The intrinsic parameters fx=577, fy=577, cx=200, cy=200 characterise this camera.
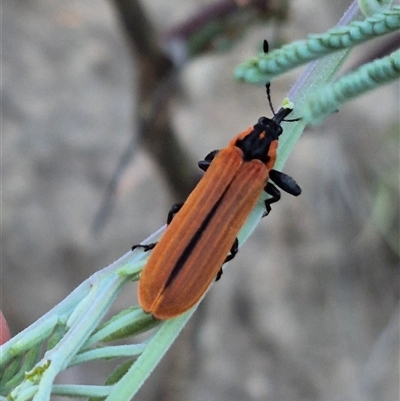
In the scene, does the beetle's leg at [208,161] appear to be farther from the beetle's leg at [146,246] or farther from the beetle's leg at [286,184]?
the beetle's leg at [146,246]

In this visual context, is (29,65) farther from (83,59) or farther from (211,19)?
(211,19)

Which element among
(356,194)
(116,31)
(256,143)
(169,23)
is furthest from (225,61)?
(256,143)

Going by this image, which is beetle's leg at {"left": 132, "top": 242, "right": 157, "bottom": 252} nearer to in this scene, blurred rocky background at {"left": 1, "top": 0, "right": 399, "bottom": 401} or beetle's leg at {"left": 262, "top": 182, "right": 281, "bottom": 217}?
beetle's leg at {"left": 262, "top": 182, "right": 281, "bottom": 217}

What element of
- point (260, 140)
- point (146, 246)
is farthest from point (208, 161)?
point (146, 246)

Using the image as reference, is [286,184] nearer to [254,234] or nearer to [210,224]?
[210,224]

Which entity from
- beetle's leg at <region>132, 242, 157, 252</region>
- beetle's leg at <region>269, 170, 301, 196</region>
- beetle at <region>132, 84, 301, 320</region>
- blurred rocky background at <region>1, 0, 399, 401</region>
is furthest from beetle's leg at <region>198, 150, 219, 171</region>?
blurred rocky background at <region>1, 0, 399, 401</region>
